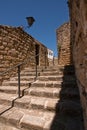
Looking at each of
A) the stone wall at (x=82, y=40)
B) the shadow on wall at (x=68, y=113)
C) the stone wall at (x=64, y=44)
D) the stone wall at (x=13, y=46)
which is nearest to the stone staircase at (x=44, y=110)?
the shadow on wall at (x=68, y=113)

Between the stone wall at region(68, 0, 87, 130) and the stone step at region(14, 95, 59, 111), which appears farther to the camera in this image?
the stone step at region(14, 95, 59, 111)

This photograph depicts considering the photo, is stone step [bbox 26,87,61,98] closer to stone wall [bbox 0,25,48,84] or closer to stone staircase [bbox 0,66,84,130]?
stone staircase [bbox 0,66,84,130]

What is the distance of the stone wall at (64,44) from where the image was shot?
29.3 feet

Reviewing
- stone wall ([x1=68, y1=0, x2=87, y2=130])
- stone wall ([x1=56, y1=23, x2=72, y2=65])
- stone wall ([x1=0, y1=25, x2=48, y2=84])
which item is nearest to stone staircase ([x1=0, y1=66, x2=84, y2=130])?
stone wall ([x1=68, y1=0, x2=87, y2=130])

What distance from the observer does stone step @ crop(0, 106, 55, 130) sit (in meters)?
2.36

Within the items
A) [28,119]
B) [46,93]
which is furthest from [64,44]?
[28,119]

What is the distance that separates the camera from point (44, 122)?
240cm

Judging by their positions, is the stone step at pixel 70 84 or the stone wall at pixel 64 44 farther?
the stone wall at pixel 64 44

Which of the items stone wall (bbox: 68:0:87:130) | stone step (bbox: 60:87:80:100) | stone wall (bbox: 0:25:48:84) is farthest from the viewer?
stone wall (bbox: 0:25:48:84)

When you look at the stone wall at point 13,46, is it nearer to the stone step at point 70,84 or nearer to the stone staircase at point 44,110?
the stone staircase at point 44,110

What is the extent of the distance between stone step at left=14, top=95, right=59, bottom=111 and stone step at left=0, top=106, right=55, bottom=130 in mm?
110

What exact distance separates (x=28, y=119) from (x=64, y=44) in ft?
24.2

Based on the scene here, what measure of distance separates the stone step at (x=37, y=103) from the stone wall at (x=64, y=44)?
6.03 meters

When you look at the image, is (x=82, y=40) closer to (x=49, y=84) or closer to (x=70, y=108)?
(x=70, y=108)
